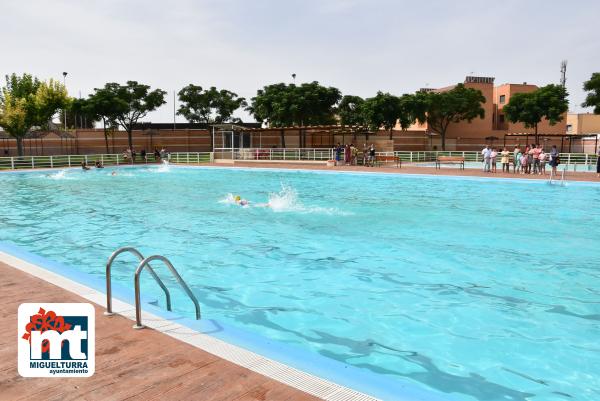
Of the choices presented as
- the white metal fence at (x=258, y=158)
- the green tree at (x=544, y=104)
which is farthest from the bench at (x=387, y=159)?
the green tree at (x=544, y=104)

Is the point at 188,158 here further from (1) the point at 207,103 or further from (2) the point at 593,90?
(2) the point at 593,90

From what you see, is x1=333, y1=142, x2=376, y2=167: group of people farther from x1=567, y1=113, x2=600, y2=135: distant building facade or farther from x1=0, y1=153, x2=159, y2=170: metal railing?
x1=567, y1=113, x2=600, y2=135: distant building facade

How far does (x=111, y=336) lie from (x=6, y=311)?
1422 millimetres

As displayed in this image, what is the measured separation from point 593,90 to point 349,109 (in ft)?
84.7

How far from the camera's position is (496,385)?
15.3 ft

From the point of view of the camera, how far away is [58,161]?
3512 cm

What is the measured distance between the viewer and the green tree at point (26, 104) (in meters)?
39.2

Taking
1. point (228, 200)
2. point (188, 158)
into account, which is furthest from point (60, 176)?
point (228, 200)

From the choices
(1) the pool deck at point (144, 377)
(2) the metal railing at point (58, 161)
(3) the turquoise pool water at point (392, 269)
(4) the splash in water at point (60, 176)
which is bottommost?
(3) the turquoise pool water at point (392, 269)

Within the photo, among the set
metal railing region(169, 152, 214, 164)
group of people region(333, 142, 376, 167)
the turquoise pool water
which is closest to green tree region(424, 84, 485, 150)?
group of people region(333, 142, 376, 167)

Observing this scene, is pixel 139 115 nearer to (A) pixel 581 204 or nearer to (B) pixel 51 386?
(A) pixel 581 204

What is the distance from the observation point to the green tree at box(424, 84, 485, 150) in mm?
49969

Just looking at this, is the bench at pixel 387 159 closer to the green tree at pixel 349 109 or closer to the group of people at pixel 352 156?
the group of people at pixel 352 156

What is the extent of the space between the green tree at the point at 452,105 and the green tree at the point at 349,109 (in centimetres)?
719
